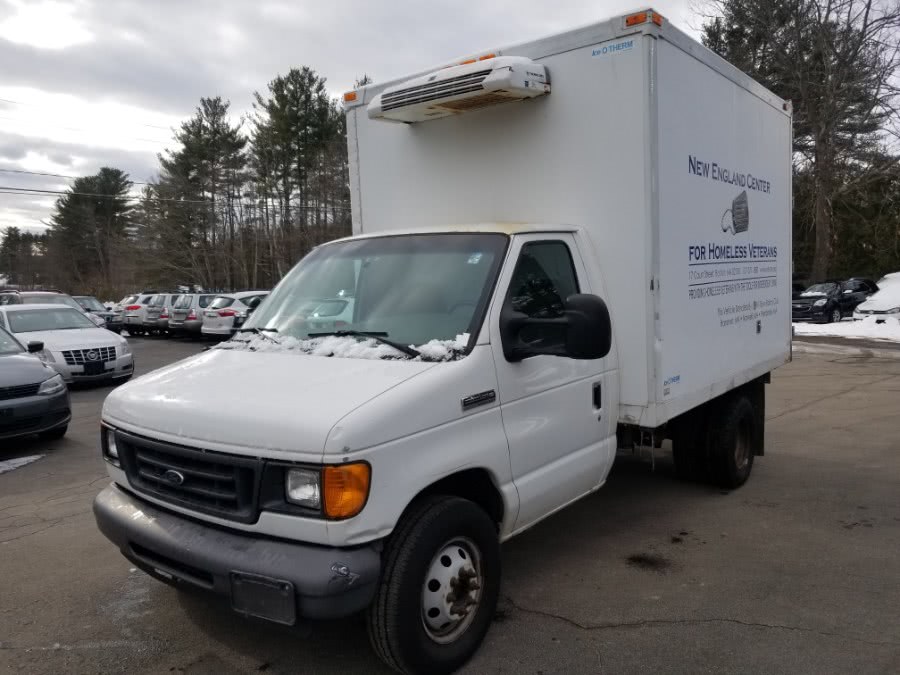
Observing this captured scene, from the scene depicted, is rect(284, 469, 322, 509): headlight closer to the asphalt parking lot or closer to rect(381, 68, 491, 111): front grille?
the asphalt parking lot

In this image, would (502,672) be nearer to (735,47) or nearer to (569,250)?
(569,250)

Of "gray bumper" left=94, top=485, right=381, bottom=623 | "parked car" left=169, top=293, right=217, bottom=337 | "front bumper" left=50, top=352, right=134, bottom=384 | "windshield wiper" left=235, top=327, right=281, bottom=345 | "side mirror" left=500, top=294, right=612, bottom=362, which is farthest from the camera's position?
"parked car" left=169, top=293, right=217, bottom=337

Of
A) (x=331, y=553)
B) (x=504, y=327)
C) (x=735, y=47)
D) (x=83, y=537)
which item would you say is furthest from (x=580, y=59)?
(x=735, y=47)

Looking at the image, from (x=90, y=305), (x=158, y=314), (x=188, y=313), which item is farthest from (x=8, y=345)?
(x=90, y=305)

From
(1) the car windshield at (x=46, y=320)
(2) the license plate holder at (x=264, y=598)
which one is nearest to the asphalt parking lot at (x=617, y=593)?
(2) the license plate holder at (x=264, y=598)

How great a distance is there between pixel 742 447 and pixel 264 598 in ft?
15.5

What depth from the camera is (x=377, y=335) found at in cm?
354

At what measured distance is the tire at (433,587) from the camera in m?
→ 2.88

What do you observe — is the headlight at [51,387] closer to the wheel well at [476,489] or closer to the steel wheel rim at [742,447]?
the wheel well at [476,489]

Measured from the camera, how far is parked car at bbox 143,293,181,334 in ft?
84.9

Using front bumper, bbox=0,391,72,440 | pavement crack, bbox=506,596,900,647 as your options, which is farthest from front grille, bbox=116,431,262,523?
front bumper, bbox=0,391,72,440

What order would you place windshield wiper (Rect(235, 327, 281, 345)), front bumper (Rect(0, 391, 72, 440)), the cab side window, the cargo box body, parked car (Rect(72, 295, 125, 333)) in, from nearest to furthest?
the cab side window < windshield wiper (Rect(235, 327, 281, 345)) < the cargo box body < front bumper (Rect(0, 391, 72, 440)) < parked car (Rect(72, 295, 125, 333))

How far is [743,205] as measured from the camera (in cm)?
572

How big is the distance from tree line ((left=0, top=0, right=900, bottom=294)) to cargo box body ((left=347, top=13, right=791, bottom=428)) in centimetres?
2653
